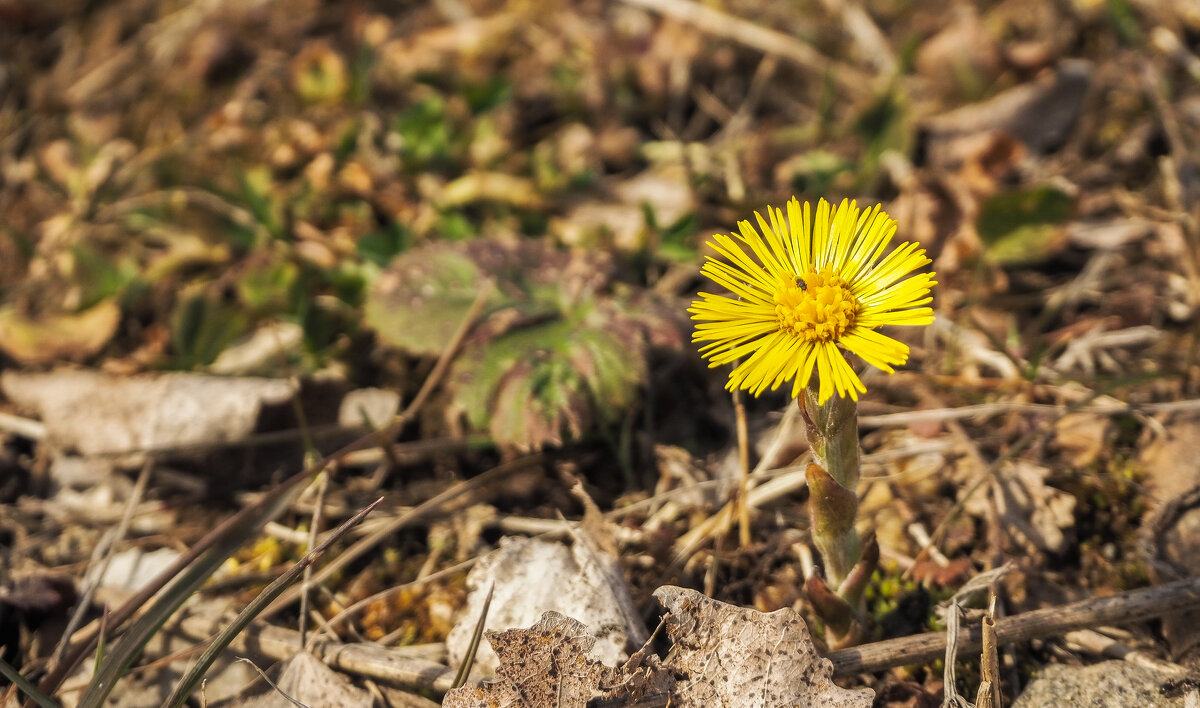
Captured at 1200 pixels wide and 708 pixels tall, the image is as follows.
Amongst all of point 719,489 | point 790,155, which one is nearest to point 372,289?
point 719,489

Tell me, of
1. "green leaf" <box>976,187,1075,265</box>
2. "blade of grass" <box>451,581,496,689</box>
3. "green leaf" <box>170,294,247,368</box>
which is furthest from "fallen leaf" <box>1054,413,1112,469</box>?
"green leaf" <box>170,294,247,368</box>

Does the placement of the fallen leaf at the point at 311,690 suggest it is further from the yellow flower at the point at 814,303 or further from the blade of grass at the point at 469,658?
the yellow flower at the point at 814,303

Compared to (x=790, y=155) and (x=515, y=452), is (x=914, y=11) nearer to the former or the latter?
(x=790, y=155)

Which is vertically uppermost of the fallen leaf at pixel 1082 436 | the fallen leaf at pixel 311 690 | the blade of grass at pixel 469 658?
the fallen leaf at pixel 1082 436

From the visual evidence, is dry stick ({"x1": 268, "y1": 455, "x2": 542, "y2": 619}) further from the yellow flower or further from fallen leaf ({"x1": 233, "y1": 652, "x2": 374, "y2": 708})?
the yellow flower

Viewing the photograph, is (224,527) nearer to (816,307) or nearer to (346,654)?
(346,654)

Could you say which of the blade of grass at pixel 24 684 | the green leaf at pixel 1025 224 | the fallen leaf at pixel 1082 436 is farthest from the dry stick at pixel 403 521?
the green leaf at pixel 1025 224
